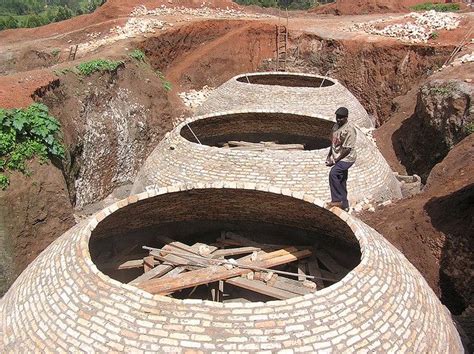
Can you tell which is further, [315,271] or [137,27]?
[137,27]

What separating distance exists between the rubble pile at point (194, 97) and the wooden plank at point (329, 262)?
1365cm

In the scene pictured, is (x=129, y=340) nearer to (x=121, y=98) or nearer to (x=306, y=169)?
(x=306, y=169)

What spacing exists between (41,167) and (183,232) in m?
4.22

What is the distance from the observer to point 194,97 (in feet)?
69.9

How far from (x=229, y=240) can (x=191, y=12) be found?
894 inches

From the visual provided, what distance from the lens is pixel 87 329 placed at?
421cm

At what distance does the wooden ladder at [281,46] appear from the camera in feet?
77.5

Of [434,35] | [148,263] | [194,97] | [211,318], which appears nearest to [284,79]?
[194,97]

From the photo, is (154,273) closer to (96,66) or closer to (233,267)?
(233,267)

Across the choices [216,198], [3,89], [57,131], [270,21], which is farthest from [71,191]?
[270,21]

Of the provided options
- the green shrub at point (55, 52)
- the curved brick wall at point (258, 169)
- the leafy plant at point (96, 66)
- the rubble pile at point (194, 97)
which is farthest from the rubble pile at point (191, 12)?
the curved brick wall at point (258, 169)

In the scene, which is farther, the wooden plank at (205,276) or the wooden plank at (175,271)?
the wooden plank at (175,271)

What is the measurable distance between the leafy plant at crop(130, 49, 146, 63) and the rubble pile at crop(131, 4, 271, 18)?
818cm

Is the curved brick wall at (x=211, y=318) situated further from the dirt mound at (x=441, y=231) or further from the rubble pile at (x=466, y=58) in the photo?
the rubble pile at (x=466, y=58)
